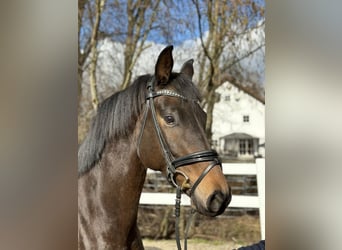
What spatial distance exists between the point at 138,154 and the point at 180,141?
0.16m

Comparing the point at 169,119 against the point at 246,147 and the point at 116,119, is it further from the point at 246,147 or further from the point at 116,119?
the point at 246,147

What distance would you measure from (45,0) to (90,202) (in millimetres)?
748

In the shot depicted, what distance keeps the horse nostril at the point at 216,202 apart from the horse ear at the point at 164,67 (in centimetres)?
38

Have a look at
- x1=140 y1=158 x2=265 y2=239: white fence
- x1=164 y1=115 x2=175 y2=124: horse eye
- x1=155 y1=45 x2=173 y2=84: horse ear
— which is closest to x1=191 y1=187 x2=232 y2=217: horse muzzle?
x1=164 y1=115 x2=175 y2=124: horse eye

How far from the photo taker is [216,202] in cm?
91

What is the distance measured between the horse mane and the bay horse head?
0.03m

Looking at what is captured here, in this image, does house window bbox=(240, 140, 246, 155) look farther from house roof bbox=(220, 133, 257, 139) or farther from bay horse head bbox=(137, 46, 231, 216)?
bay horse head bbox=(137, 46, 231, 216)

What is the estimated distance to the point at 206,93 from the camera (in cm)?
288

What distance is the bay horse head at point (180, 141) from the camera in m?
0.92

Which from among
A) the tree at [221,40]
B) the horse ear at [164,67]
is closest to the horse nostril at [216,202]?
the horse ear at [164,67]

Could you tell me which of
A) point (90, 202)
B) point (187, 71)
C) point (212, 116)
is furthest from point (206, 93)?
point (90, 202)

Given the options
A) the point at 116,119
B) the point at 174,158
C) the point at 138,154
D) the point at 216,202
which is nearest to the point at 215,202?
the point at 216,202

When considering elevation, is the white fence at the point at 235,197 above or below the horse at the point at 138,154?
below

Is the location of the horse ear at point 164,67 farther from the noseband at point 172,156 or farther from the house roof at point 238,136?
the house roof at point 238,136
